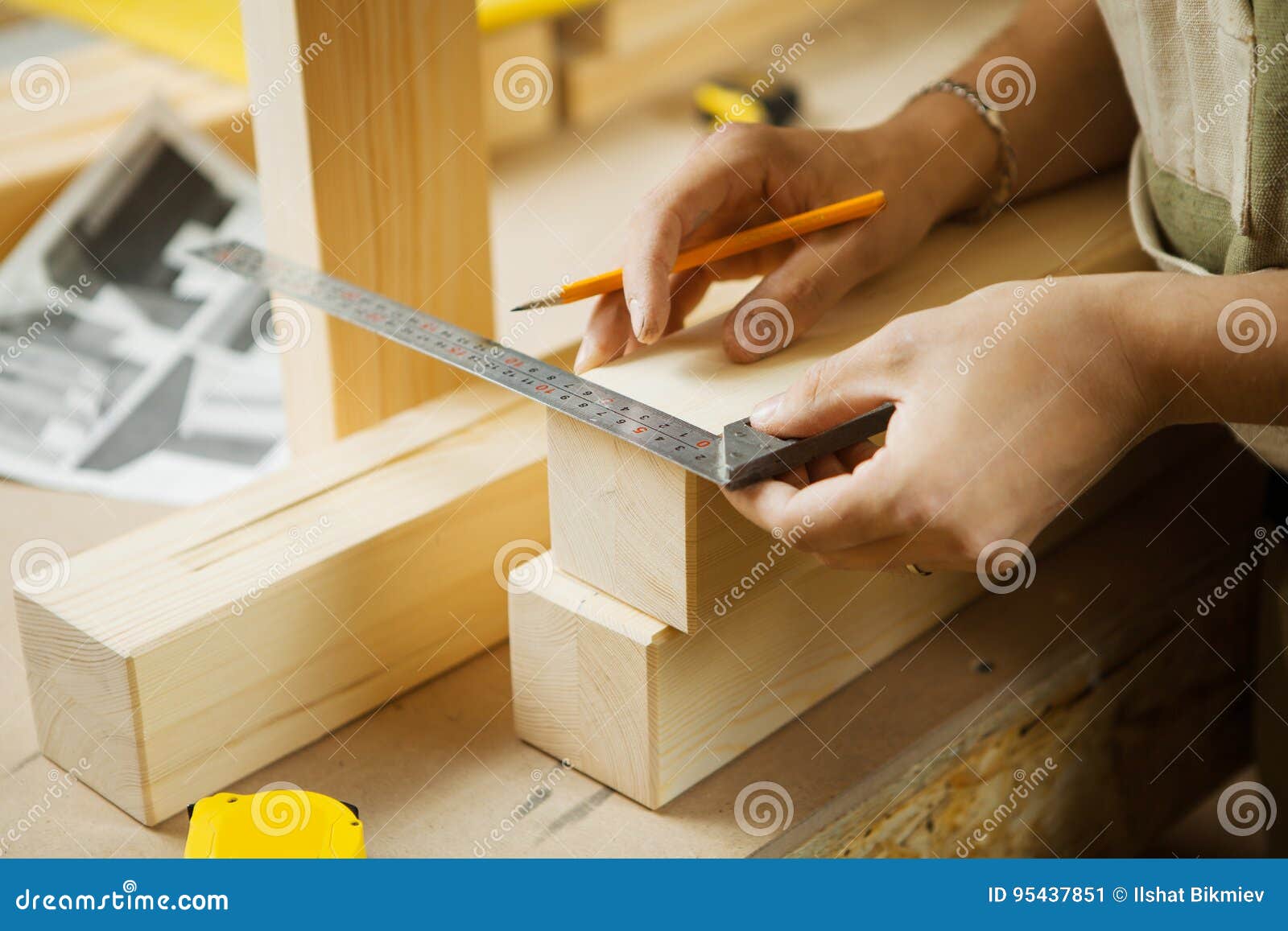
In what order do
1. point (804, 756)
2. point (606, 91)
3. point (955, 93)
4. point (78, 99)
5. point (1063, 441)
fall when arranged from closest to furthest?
point (1063, 441) → point (804, 756) → point (955, 93) → point (78, 99) → point (606, 91)

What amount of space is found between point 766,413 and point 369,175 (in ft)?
1.45

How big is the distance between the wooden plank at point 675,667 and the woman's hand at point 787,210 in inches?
7.2

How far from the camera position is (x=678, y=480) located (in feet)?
2.73

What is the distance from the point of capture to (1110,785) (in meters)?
1.20

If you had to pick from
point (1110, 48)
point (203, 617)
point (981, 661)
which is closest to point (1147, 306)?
point (981, 661)

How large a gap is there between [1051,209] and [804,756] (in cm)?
56

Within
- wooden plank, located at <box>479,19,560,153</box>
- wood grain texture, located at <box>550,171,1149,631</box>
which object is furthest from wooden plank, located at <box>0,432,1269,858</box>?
wooden plank, located at <box>479,19,560,153</box>

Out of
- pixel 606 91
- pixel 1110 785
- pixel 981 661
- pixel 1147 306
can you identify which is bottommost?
pixel 1110 785

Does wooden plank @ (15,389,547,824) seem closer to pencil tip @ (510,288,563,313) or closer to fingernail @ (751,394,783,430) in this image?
pencil tip @ (510,288,563,313)

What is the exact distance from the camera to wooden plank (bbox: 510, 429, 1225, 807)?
917mm

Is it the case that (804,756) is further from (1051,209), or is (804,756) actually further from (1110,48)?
(1110,48)

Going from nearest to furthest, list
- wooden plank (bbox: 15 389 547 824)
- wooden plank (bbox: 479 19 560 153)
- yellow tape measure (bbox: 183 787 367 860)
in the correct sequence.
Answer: yellow tape measure (bbox: 183 787 367 860) < wooden plank (bbox: 15 389 547 824) < wooden plank (bbox: 479 19 560 153)

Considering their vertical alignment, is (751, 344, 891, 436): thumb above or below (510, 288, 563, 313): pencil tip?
below

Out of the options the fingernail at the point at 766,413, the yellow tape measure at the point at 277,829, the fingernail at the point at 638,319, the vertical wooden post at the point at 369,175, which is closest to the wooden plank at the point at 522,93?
the vertical wooden post at the point at 369,175
